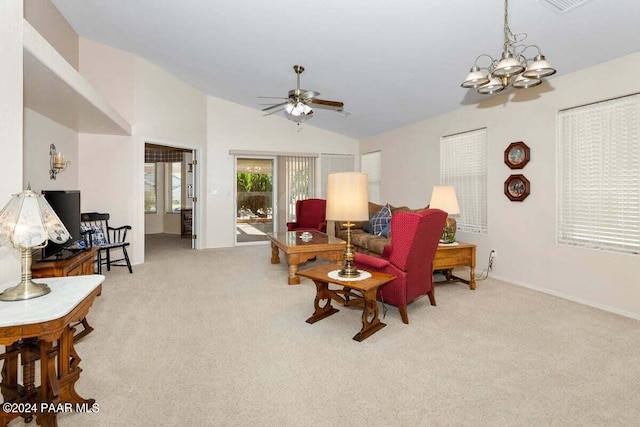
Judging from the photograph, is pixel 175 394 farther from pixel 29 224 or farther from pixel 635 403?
pixel 635 403

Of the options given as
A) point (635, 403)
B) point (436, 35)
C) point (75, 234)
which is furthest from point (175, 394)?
point (436, 35)

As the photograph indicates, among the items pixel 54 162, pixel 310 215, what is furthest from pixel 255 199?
pixel 54 162

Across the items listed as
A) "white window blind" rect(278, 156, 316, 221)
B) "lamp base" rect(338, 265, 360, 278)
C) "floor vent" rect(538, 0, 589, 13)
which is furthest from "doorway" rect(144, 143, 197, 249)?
"floor vent" rect(538, 0, 589, 13)

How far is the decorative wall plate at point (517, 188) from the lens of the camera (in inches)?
161

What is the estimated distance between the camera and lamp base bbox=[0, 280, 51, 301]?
5.13 feet

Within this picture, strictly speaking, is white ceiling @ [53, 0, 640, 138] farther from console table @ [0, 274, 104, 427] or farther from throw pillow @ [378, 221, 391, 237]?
console table @ [0, 274, 104, 427]

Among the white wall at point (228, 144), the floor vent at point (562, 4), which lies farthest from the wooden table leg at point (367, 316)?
the white wall at point (228, 144)

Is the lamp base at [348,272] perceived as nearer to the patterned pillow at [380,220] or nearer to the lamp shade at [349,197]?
the lamp shade at [349,197]

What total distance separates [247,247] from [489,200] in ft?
15.7

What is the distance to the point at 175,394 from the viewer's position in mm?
1921

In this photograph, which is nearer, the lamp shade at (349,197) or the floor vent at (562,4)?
the floor vent at (562,4)

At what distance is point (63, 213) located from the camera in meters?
3.06

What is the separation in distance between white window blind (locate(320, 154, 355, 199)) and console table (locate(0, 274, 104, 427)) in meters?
6.24

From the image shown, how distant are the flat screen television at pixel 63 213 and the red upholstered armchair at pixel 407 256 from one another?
2738 millimetres
